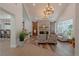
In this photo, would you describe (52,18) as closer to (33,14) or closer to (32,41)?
(33,14)

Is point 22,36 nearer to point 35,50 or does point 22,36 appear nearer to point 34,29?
point 34,29

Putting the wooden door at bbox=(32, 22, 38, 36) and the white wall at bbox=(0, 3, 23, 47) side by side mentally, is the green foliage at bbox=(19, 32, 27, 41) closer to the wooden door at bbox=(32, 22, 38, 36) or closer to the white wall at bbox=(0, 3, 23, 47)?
the white wall at bbox=(0, 3, 23, 47)

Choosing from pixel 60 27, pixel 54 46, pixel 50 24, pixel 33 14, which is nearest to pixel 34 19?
pixel 33 14

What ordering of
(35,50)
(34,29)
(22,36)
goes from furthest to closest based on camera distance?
(35,50) → (34,29) → (22,36)

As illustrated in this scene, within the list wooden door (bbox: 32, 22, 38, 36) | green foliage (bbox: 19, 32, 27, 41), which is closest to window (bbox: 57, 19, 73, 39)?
wooden door (bbox: 32, 22, 38, 36)

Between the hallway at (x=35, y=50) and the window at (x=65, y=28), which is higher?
the window at (x=65, y=28)

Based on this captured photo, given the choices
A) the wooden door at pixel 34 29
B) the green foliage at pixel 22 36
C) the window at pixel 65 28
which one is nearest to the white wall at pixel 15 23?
the green foliage at pixel 22 36

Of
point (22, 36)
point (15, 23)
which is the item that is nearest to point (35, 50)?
point (22, 36)

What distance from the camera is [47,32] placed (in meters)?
3.31

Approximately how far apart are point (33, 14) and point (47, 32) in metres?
0.62

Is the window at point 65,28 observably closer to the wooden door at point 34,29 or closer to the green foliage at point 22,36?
the wooden door at point 34,29

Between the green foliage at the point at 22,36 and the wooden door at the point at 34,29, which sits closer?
the green foliage at the point at 22,36

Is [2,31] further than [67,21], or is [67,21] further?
[67,21]

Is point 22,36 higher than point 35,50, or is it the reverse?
point 22,36
